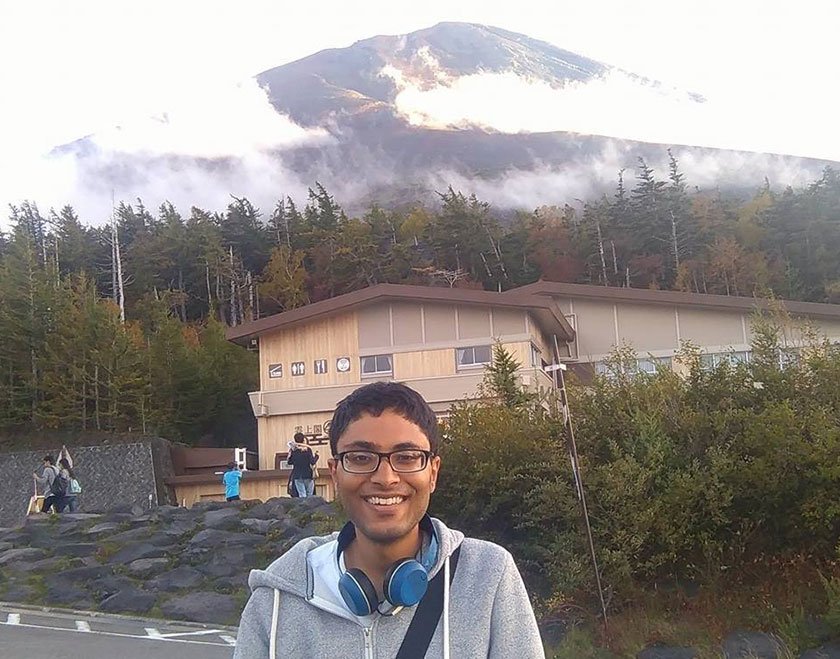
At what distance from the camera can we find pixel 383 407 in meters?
2.27

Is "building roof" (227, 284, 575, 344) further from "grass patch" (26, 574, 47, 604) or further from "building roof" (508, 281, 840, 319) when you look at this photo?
"grass patch" (26, 574, 47, 604)

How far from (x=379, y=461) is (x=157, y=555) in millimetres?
14410

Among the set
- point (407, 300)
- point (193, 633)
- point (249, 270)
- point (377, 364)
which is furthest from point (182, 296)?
point (193, 633)

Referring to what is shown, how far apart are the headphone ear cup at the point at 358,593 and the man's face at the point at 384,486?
0.12 meters

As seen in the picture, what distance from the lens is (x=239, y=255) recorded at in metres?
69.8

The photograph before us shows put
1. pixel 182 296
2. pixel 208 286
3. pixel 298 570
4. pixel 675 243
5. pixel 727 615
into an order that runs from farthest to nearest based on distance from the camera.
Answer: pixel 208 286 → pixel 182 296 → pixel 675 243 → pixel 727 615 → pixel 298 570

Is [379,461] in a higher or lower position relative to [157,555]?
higher

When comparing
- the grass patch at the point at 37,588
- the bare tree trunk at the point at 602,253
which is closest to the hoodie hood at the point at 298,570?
the grass patch at the point at 37,588

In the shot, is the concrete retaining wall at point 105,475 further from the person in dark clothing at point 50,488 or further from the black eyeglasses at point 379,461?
the black eyeglasses at point 379,461

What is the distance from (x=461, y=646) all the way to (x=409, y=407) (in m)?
Result: 0.56

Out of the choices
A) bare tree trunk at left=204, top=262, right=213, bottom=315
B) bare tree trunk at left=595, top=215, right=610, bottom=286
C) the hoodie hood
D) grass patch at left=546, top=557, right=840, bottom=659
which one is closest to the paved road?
grass patch at left=546, top=557, right=840, bottom=659

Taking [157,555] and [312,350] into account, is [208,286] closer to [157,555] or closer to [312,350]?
[312,350]

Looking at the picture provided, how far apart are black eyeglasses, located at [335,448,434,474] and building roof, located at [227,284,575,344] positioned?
2754cm

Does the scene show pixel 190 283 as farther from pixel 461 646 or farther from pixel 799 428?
pixel 461 646
